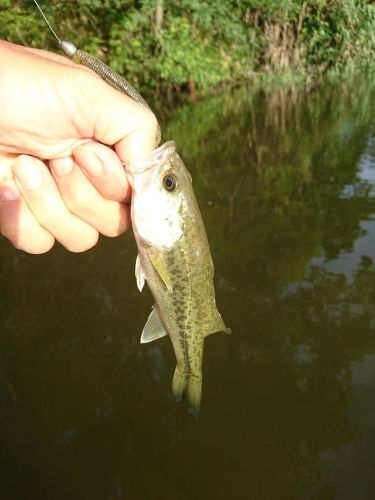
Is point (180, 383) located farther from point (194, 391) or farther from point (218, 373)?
point (218, 373)

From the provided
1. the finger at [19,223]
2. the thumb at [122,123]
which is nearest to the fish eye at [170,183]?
the thumb at [122,123]

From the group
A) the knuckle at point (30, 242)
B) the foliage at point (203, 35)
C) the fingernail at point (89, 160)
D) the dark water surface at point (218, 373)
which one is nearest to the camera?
the fingernail at point (89, 160)

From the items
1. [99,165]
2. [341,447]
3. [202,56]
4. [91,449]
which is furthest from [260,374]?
[202,56]

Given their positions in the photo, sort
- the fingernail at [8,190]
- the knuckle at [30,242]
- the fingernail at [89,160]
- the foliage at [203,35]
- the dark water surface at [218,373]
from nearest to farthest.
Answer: the fingernail at [89,160] < the fingernail at [8,190] < the knuckle at [30,242] < the dark water surface at [218,373] < the foliage at [203,35]

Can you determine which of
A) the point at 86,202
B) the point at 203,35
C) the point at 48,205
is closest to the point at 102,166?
the point at 86,202

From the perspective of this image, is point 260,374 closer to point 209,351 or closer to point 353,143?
point 209,351

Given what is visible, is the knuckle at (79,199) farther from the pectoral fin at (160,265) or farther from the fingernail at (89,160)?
the pectoral fin at (160,265)
